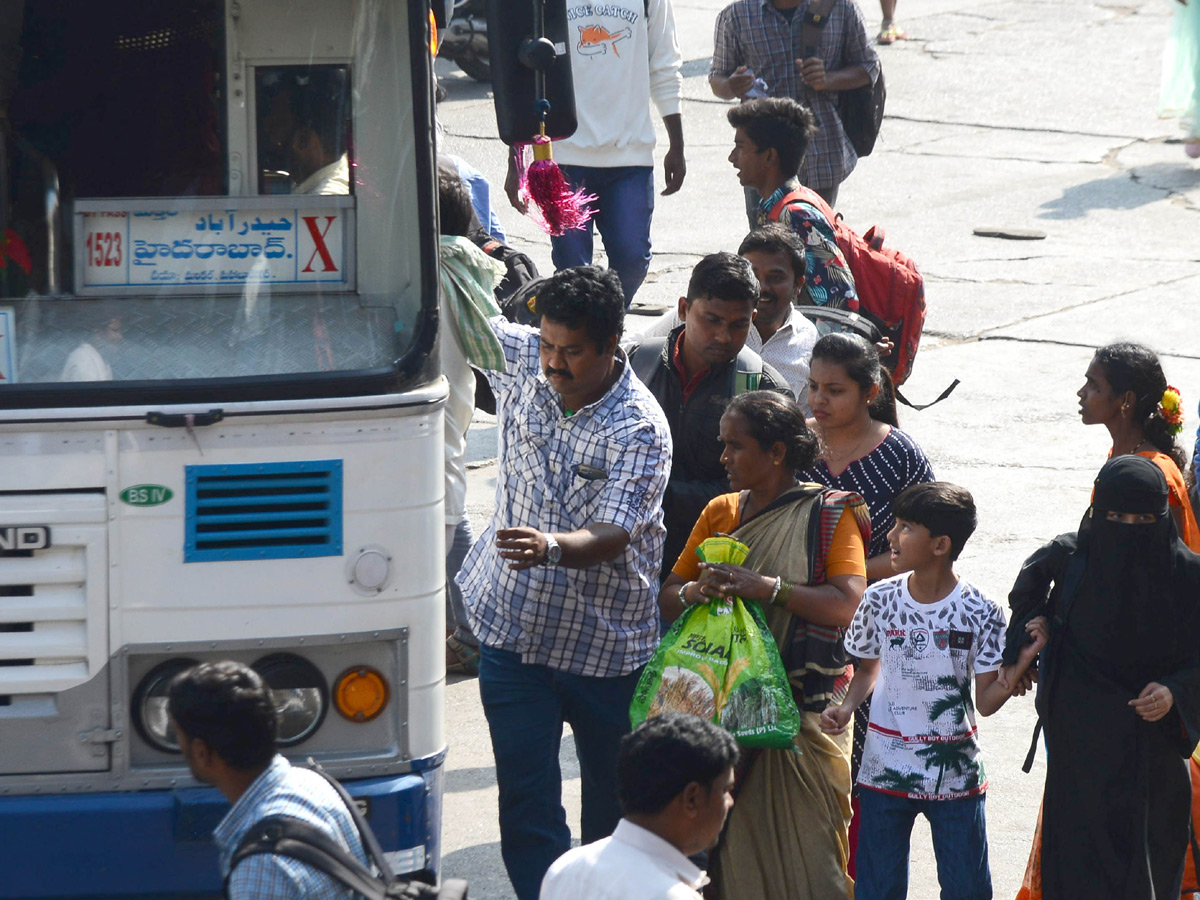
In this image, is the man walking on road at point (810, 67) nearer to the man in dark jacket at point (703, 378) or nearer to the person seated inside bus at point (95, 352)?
the man in dark jacket at point (703, 378)

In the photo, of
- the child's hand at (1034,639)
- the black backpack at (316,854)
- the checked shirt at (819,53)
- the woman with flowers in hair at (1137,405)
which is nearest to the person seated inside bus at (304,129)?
the black backpack at (316,854)

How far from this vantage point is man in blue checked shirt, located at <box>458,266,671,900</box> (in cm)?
420

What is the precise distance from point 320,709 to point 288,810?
77 centimetres

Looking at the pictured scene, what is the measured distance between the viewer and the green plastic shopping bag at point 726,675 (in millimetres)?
3953

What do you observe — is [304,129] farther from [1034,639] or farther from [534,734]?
[1034,639]

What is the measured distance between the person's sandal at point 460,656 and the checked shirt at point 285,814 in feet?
10.3

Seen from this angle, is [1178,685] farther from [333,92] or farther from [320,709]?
[333,92]

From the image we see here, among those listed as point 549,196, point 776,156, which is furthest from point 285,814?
point 776,156

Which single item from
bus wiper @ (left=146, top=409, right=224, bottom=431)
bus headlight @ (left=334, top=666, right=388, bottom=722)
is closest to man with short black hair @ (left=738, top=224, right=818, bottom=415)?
bus headlight @ (left=334, top=666, right=388, bottom=722)

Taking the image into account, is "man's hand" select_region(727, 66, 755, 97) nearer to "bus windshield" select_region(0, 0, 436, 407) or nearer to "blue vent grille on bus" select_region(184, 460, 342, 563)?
"bus windshield" select_region(0, 0, 436, 407)

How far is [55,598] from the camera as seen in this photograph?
368 cm

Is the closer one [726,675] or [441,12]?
[726,675]

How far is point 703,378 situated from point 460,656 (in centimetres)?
199

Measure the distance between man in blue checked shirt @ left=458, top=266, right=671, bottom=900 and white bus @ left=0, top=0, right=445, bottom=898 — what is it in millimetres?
453
